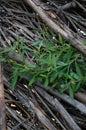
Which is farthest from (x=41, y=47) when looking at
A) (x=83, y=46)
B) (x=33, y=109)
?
(x=33, y=109)

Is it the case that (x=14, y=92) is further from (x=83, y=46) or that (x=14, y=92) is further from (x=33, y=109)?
(x=83, y=46)

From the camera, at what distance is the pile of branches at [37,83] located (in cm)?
148

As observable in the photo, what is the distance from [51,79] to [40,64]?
0.11 meters

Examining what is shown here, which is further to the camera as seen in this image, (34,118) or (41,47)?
(41,47)

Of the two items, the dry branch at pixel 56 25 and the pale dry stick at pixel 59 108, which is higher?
the dry branch at pixel 56 25

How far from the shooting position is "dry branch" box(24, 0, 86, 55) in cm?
155

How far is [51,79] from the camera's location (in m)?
1.48

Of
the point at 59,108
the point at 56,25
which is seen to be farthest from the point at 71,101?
the point at 56,25

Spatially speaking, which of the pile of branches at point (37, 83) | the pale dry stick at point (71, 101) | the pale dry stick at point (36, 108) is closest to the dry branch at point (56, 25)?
the pile of branches at point (37, 83)

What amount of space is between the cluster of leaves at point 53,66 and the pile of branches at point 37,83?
44mm

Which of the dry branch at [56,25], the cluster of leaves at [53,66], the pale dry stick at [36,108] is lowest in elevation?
the pale dry stick at [36,108]

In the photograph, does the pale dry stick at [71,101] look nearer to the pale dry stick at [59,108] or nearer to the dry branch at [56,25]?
the pale dry stick at [59,108]

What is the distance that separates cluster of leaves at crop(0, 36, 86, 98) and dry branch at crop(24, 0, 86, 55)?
0.04m

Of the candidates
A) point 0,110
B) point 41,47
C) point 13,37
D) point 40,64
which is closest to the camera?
point 0,110
